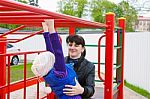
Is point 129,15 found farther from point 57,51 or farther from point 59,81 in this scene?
point 57,51

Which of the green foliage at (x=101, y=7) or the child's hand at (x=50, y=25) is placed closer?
the child's hand at (x=50, y=25)

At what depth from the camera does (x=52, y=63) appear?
2.18 m

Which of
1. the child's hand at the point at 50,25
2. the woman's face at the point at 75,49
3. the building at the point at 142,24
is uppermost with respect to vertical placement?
the building at the point at 142,24

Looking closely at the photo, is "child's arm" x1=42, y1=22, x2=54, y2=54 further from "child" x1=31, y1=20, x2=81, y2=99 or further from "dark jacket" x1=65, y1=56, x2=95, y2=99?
"dark jacket" x1=65, y1=56, x2=95, y2=99

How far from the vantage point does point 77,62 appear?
2854mm

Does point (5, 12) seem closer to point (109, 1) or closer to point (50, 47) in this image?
point (50, 47)

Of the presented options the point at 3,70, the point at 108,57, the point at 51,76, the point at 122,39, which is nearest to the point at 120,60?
the point at 122,39

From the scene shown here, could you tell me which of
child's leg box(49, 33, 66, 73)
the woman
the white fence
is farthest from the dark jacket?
the white fence

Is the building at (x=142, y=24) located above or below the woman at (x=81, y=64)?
above

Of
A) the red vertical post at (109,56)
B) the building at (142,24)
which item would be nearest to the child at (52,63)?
the red vertical post at (109,56)

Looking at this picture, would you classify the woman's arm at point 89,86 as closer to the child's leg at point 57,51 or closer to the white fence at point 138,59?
the child's leg at point 57,51

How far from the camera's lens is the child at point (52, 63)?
2.11 metres

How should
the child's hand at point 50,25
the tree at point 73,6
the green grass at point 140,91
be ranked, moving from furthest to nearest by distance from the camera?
the tree at point 73,6, the green grass at point 140,91, the child's hand at point 50,25

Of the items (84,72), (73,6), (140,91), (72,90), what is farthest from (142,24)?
(72,90)
